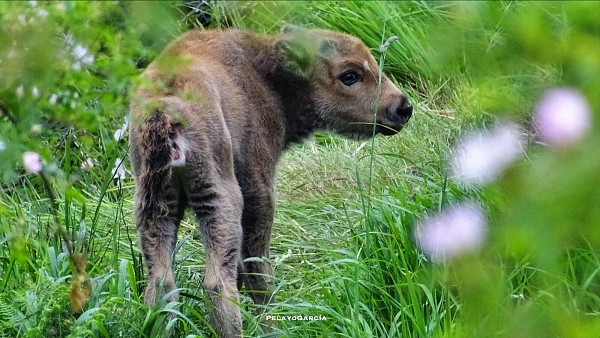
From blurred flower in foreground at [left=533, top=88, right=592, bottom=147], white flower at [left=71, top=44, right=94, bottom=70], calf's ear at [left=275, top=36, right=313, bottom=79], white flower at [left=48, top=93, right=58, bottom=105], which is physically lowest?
calf's ear at [left=275, top=36, right=313, bottom=79]

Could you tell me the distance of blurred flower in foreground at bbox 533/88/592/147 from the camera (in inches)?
54.6

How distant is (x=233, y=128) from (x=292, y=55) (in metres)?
0.89

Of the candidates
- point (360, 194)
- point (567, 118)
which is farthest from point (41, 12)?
point (360, 194)

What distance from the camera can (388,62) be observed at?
775 cm

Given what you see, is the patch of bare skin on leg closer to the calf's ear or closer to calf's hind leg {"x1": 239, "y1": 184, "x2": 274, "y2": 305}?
calf's hind leg {"x1": 239, "y1": 184, "x2": 274, "y2": 305}

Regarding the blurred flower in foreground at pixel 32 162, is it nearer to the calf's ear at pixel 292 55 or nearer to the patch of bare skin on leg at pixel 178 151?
the patch of bare skin on leg at pixel 178 151

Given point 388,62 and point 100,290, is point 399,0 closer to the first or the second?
point 388,62

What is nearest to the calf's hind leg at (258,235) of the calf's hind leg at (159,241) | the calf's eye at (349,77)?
the calf's hind leg at (159,241)

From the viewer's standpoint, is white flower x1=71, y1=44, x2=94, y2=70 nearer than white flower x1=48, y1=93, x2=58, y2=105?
Yes

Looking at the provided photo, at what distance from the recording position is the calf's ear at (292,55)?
5.40 m

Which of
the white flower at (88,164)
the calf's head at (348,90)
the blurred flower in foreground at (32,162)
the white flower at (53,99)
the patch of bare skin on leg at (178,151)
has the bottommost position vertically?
the white flower at (88,164)

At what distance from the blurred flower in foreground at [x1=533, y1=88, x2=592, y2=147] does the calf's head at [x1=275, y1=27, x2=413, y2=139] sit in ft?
13.6

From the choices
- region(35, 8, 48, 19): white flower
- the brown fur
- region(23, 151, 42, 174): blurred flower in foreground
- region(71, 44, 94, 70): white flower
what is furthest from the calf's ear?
region(35, 8, 48, 19): white flower

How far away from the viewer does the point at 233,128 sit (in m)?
4.73
